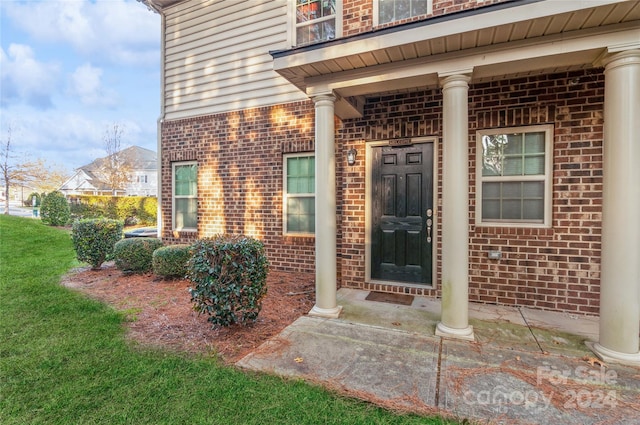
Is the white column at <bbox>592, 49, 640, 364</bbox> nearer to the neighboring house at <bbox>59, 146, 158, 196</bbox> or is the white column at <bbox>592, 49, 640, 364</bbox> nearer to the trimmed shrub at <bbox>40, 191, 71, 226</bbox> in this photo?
the trimmed shrub at <bbox>40, 191, 71, 226</bbox>

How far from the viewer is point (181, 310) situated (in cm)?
383

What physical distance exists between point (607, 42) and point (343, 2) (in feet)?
10.4

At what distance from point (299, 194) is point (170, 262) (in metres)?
2.57

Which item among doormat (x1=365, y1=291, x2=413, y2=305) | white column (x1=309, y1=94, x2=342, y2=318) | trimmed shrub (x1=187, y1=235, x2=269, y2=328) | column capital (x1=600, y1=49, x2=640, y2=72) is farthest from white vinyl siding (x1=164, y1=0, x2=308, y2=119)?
Result: column capital (x1=600, y1=49, x2=640, y2=72)

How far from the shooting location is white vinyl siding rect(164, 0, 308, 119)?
5777 mm

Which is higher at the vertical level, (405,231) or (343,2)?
(343,2)

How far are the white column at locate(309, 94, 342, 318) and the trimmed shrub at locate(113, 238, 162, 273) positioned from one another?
380 cm

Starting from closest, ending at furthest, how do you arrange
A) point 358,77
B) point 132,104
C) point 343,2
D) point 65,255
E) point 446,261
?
1. point 446,261
2. point 358,77
3. point 343,2
4. point 65,255
5. point 132,104

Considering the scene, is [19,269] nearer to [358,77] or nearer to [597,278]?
[358,77]

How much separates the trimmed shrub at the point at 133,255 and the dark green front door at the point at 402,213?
169 inches

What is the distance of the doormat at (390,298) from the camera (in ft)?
13.5

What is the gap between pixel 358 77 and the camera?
341cm

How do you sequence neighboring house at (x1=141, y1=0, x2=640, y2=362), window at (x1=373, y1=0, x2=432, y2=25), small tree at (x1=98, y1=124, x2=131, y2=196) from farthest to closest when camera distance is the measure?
1. small tree at (x1=98, y1=124, x2=131, y2=196)
2. window at (x1=373, y1=0, x2=432, y2=25)
3. neighboring house at (x1=141, y1=0, x2=640, y2=362)

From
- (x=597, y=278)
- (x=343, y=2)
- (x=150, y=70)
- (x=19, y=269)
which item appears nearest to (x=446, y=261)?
(x=597, y=278)
